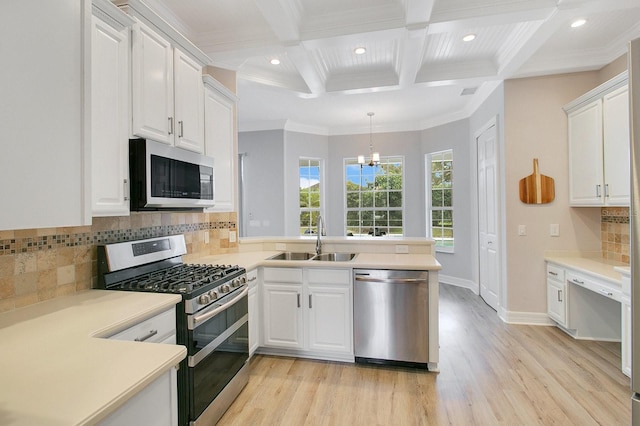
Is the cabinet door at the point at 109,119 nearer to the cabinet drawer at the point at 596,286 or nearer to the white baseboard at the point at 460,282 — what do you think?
the cabinet drawer at the point at 596,286

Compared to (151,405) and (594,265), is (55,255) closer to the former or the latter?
(151,405)

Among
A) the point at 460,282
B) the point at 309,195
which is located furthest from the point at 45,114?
the point at 460,282

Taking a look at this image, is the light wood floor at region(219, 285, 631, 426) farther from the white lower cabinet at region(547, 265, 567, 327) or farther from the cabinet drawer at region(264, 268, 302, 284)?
the cabinet drawer at region(264, 268, 302, 284)

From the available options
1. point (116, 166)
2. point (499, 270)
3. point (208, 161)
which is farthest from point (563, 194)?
point (116, 166)

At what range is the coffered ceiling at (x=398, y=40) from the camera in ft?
8.43

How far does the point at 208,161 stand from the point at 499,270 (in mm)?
3646

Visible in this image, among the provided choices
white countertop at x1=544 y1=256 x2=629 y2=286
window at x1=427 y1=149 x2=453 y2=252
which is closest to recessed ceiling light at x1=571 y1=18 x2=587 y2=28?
white countertop at x1=544 y1=256 x2=629 y2=286

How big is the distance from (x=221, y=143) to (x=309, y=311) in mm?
1755

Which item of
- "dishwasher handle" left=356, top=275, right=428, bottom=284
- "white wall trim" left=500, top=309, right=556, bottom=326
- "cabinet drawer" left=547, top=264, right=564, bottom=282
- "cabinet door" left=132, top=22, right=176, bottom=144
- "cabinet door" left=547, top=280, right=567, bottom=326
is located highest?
"cabinet door" left=132, top=22, right=176, bottom=144

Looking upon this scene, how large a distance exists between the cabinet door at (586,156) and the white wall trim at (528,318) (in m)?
1.34

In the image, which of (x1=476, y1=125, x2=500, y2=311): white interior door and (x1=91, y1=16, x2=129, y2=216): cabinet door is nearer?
(x1=91, y1=16, x2=129, y2=216): cabinet door

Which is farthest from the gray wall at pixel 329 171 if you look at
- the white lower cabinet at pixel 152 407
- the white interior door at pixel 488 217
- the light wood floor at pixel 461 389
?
the white lower cabinet at pixel 152 407

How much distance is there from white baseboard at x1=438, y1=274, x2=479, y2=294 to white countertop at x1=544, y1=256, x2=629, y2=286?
1662 millimetres

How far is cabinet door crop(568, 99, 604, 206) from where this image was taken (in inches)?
122
